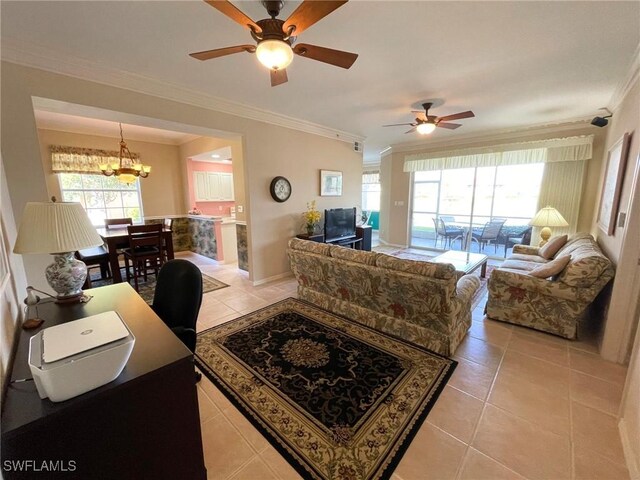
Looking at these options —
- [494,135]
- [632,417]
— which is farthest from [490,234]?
[632,417]

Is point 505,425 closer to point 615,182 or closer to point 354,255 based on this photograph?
point 354,255

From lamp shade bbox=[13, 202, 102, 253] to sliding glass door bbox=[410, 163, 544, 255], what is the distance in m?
6.42

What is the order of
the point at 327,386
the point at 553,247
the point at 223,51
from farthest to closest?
1. the point at 553,247
2. the point at 327,386
3. the point at 223,51

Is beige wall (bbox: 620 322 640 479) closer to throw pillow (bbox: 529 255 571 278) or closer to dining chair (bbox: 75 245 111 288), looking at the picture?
throw pillow (bbox: 529 255 571 278)

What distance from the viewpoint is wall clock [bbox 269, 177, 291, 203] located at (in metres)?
4.20

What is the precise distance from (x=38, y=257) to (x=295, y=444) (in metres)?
2.84

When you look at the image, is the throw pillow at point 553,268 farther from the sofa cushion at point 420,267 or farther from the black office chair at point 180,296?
the black office chair at point 180,296

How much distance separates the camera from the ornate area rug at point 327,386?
1483 millimetres

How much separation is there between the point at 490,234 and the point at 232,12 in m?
5.94

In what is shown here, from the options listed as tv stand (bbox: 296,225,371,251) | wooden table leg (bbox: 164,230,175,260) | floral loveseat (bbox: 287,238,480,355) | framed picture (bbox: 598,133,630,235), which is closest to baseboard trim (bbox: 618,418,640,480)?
floral loveseat (bbox: 287,238,480,355)

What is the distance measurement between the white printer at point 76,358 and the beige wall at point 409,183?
6155mm

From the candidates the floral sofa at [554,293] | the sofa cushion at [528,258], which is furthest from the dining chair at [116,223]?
the sofa cushion at [528,258]

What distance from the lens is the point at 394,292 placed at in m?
2.39

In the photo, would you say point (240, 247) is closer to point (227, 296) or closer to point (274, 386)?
point (227, 296)
